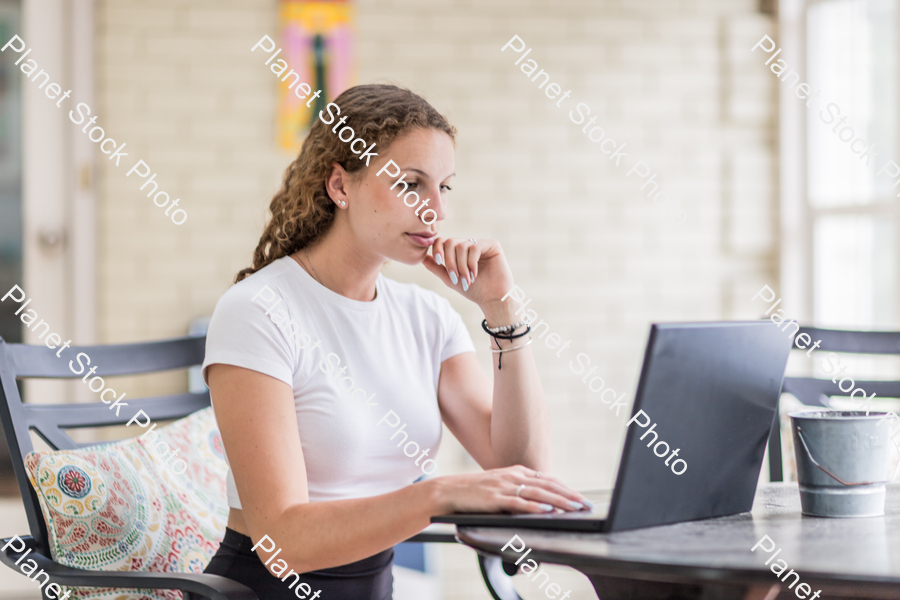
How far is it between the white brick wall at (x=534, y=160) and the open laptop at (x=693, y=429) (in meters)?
2.21

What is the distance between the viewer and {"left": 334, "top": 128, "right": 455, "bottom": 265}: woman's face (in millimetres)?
1438

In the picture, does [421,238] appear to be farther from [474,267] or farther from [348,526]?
[348,526]

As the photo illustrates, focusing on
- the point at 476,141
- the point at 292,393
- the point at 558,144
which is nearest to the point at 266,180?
the point at 476,141

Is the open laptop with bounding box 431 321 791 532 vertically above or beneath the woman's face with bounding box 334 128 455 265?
beneath

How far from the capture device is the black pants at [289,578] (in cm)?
137

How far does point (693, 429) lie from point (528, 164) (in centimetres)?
247

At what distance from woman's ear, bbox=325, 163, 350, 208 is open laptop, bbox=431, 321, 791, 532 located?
2.26ft

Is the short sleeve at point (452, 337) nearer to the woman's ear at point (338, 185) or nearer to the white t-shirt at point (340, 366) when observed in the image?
the white t-shirt at point (340, 366)

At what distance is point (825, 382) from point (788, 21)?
82.0 inches
